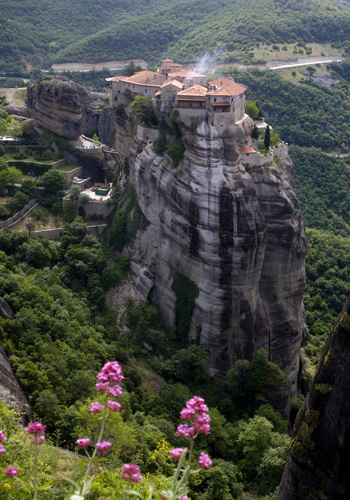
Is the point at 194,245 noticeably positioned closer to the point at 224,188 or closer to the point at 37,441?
the point at 224,188

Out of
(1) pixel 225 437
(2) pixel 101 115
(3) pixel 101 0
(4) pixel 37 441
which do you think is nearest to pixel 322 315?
(1) pixel 225 437

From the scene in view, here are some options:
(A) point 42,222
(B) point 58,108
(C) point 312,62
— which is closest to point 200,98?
(A) point 42,222

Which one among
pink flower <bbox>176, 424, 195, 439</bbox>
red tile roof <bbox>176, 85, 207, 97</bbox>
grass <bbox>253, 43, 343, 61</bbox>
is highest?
red tile roof <bbox>176, 85, 207, 97</bbox>

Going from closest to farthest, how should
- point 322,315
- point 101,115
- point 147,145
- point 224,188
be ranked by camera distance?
point 224,188
point 147,145
point 322,315
point 101,115

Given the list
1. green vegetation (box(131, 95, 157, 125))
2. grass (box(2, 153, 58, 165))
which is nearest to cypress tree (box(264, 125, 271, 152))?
green vegetation (box(131, 95, 157, 125))

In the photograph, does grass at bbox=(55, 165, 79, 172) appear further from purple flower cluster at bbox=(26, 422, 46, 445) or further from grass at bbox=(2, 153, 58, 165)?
purple flower cluster at bbox=(26, 422, 46, 445)

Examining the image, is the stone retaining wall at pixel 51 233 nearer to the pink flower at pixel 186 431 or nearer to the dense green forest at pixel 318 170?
the dense green forest at pixel 318 170

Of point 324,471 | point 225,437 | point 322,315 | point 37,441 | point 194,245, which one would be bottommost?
point 322,315
